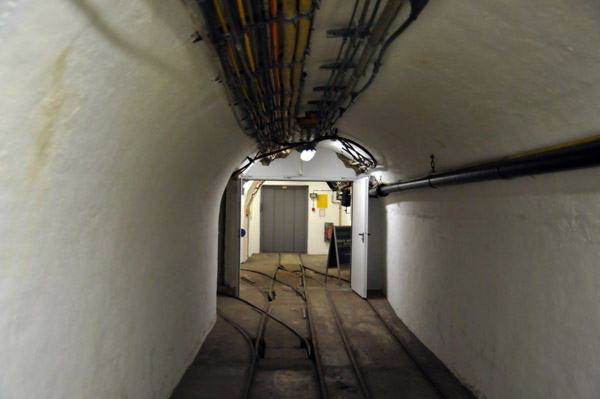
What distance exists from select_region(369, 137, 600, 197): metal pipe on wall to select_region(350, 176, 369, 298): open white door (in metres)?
3.16

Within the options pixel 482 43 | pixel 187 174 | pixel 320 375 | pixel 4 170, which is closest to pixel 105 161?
pixel 4 170

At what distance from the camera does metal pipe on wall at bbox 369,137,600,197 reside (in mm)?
1941

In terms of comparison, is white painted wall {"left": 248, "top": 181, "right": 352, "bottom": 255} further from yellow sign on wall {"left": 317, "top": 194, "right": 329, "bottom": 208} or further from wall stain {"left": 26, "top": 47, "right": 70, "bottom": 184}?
wall stain {"left": 26, "top": 47, "right": 70, "bottom": 184}

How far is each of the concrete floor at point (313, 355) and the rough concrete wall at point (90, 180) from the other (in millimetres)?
1101

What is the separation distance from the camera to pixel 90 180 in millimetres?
1706

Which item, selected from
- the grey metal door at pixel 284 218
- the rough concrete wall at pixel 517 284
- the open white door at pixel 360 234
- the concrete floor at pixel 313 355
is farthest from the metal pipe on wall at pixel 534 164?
the grey metal door at pixel 284 218

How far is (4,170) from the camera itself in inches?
45.1

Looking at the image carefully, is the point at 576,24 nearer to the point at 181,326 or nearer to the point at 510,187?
the point at 510,187

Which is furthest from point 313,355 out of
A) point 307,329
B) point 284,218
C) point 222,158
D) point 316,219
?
point 284,218

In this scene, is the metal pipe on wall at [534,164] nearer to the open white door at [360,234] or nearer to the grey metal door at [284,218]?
the open white door at [360,234]

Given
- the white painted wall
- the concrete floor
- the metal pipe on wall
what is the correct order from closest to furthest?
the metal pipe on wall → the concrete floor → the white painted wall

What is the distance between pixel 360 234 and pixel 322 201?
6.00 m

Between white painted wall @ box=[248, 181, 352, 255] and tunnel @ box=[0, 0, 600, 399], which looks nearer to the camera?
tunnel @ box=[0, 0, 600, 399]

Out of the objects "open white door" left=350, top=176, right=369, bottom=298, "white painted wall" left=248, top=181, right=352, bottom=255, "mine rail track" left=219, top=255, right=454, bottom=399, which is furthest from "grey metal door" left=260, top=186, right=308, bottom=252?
"open white door" left=350, top=176, right=369, bottom=298
